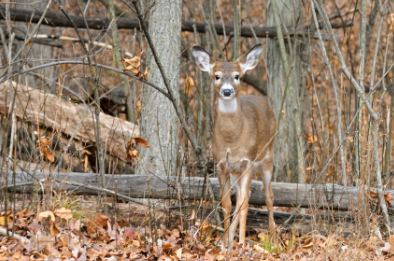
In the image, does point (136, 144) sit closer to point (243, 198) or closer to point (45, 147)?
point (45, 147)

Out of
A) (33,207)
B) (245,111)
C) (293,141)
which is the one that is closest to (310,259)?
(245,111)

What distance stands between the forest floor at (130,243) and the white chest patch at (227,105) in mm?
1209

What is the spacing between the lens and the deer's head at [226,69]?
4.82 metres

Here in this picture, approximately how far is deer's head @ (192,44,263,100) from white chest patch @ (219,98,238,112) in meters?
0.06

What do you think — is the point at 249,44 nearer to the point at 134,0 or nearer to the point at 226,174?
the point at 226,174

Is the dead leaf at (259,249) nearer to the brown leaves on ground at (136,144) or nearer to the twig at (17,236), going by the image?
the brown leaves on ground at (136,144)

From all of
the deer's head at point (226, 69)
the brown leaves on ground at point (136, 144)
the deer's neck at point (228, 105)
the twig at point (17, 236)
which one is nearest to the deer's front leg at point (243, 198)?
the deer's neck at point (228, 105)

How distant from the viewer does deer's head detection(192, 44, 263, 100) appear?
15.8 feet

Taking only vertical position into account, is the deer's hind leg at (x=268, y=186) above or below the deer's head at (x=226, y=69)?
below

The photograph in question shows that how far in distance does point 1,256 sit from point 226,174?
2.24m

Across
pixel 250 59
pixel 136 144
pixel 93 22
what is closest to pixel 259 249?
pixel 136 144

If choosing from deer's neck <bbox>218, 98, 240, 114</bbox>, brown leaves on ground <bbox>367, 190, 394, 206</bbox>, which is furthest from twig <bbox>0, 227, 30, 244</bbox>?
brown leaves on ground <bbox>367, 190, 394, 206</bbox>

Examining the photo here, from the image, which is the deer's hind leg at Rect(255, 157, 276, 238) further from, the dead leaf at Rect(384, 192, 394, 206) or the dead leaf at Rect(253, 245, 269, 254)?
the dead leaf at Rect(384, 192, 394, 206)

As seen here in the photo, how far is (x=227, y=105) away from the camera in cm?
506
